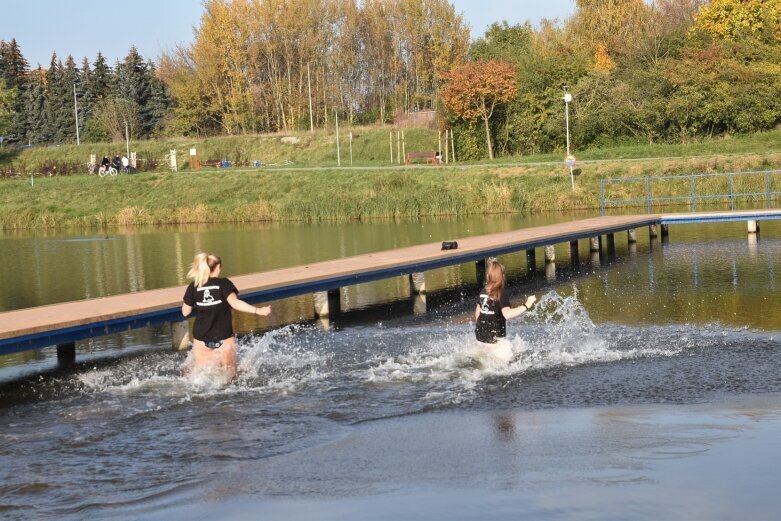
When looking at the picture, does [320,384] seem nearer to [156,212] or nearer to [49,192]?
[156,212]

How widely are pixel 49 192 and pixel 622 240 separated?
42256 mm

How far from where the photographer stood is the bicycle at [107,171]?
229 ft

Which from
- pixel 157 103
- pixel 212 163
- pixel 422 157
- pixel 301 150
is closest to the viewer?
pixel 422 157

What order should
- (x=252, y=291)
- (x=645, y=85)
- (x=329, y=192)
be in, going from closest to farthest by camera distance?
(x=252, y=291) < (x=329, y=192) < (x=645, y=85)

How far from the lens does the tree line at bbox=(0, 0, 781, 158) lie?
61.8m

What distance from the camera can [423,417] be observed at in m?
10.8

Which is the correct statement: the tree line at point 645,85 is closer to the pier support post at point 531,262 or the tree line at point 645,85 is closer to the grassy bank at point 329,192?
the grassy bank at point 329,192

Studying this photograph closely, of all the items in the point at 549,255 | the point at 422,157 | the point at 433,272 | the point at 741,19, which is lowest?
the point at 433,272

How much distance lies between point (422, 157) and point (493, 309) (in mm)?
55517

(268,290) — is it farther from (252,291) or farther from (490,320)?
(490,320)

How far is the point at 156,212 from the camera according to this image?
186 ft

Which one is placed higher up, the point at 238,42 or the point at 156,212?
the point at 238,42

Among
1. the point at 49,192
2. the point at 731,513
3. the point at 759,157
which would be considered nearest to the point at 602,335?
the point at 731,513

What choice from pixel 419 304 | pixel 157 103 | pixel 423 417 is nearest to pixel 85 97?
pixel 157 103
